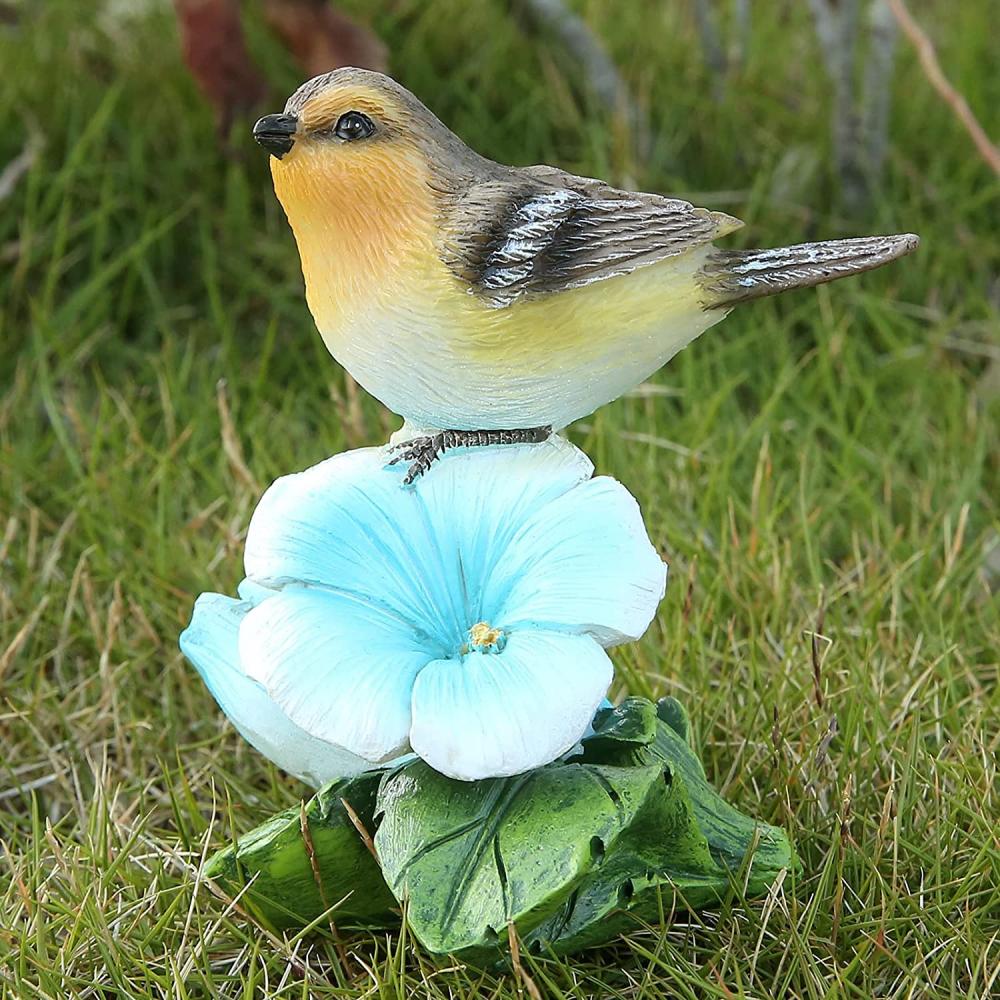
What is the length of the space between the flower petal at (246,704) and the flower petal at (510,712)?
16cm

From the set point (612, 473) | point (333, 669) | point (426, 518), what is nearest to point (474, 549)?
point (426, 518)

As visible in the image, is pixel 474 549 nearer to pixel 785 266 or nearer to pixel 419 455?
pixel 419 455

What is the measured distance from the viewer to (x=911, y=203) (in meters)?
2.77

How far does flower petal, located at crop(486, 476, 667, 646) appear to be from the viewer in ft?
3.89

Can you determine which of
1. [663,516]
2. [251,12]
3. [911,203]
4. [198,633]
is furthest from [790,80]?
[198,633]

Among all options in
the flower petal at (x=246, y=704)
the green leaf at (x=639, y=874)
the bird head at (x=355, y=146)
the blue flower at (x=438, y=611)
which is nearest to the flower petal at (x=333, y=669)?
the blue flower at (x=438, y=611)

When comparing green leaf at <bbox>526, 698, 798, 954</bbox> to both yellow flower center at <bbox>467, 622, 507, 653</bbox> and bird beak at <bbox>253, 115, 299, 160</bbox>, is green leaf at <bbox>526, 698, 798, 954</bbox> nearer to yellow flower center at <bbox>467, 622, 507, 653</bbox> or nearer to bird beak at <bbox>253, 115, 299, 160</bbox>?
yellow flower center at <bbox>467, 622, 507, 653</bbox>

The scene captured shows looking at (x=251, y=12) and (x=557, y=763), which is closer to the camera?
(x=557, y=763)

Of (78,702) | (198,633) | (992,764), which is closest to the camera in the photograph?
(198,633)

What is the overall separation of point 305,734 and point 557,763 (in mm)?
219

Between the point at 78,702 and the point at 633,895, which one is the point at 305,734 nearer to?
the point at 633,895

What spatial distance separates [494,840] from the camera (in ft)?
3.95

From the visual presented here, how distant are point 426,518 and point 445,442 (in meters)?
0.07

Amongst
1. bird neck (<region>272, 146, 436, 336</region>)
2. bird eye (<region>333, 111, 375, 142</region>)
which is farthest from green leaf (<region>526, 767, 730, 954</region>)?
bird eye (<region>333, 111, 375, 142</region>)
